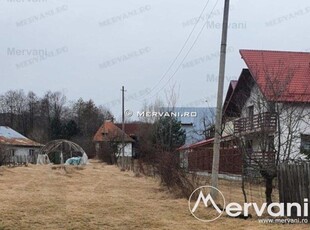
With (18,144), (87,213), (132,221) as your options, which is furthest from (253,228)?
(18,144)

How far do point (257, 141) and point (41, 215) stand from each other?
546 cm

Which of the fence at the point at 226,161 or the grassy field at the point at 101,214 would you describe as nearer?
the grassy field at the point at 101,214

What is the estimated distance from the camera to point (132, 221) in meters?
9.21

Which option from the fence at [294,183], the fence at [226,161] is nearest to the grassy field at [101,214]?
the fence at [294,183]

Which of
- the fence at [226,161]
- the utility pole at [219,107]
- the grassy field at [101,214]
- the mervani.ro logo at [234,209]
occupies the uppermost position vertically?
the utility pole at [219,107]

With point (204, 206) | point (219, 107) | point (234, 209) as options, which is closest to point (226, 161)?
point (219, 107)

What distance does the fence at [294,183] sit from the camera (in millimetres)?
9016

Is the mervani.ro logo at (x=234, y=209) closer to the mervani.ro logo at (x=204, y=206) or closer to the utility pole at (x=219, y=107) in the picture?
the mervani.ro logo at (x=204, y=206)

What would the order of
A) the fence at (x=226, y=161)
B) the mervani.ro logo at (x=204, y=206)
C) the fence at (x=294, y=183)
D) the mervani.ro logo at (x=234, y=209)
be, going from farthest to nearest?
1. the fence at (x=226, y=161)
2. the mervani.ro logo at (x=204, y=206)
3. the mervani.ro logo at (x=234, y=209)
4. the fence at (x=294, y=183)

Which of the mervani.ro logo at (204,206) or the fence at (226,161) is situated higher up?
the fence at (226,161)

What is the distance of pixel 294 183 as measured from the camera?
912 cm

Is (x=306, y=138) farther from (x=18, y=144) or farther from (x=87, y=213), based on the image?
(x=18, y=144)

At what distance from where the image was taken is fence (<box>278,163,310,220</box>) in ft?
29.6

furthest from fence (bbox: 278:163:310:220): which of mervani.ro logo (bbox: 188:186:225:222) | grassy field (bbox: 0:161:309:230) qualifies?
mervani.ro logo (bbox: 188:186:225:222)
